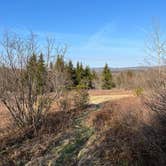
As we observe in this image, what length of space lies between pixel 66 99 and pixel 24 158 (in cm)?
598

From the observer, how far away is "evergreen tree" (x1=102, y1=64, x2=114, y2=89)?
48.7 meters

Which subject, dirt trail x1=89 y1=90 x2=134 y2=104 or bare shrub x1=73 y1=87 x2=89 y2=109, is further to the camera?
dirt trail x1=89 y1=90 x2=134 y2=104

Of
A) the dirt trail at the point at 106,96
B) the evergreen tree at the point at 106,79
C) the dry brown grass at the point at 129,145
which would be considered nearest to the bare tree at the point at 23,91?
the dry brown grass at the point at 129,145

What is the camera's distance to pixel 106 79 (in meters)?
49.0

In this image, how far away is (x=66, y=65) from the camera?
1169 centimetres

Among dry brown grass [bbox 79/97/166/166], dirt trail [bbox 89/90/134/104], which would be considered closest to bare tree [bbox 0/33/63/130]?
dry brown grass [bbox 79/97/166/166]

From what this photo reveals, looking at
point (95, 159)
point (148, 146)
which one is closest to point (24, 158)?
point (95, 159)

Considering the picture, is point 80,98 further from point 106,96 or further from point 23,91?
point 106,96

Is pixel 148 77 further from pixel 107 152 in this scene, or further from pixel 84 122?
pixel 84 122

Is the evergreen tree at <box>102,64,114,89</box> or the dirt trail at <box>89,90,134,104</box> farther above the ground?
the evergreen tree at <box>102,64,114,89</box>

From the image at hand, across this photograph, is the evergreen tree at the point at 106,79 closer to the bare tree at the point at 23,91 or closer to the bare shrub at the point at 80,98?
the bare shrub at the point at 80,98

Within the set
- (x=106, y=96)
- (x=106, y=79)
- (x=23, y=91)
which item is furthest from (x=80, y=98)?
(x=106, y=79)

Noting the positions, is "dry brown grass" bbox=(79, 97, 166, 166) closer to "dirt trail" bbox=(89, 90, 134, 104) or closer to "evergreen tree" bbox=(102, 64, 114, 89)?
"dirt trail" bbox=(89, 90, 134, 104)

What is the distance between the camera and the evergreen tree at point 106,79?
48688 mm
